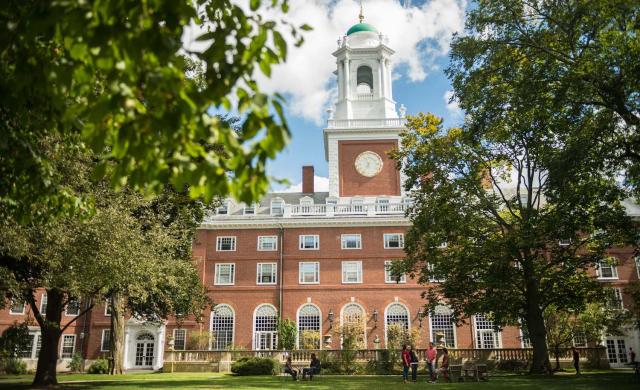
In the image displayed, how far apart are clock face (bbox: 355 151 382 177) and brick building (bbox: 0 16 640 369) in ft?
0.30

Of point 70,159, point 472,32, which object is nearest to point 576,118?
point 472,32

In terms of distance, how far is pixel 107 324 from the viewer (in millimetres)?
44906

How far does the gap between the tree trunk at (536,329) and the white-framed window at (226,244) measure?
91.0ft

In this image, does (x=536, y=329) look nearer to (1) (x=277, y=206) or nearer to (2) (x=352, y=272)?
(2) (x=352, y=272)

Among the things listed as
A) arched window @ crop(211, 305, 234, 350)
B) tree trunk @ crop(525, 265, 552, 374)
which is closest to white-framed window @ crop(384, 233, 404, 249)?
arched window @ crop(211, 305, 234, 350)

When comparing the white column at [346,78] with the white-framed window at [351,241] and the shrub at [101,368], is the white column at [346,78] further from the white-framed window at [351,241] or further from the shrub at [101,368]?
the shrub at [101,368]

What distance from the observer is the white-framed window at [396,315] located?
42.8 meters

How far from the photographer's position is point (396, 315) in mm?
43156

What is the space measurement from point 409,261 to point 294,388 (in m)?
9.89

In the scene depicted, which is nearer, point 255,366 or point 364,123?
point 255,366

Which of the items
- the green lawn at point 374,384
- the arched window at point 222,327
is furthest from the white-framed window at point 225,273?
the green lawn at point 374,384

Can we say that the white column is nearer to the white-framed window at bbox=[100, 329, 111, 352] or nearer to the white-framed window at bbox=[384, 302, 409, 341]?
the white-framed window at bbox=[384, 302, 409, 341]

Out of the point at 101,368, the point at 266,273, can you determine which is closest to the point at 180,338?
the point at 101,368

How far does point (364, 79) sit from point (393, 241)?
58.2 feet
